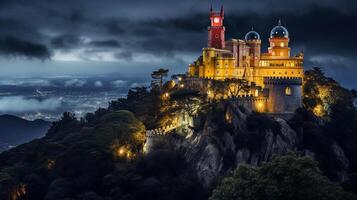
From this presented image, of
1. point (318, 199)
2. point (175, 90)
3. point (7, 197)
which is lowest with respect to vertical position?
point (7, 197)

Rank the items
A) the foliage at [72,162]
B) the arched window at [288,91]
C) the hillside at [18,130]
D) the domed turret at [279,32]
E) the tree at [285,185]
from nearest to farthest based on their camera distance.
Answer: the tree at [285,185] → the foliage at [72,162] → the arched window at [288,91] → the domed turret at [279,32] → the hillside at [18,130]

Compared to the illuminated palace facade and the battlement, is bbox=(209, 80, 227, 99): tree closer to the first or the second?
the illuminated palace facade

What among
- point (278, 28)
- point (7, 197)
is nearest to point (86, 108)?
point (278, 28)

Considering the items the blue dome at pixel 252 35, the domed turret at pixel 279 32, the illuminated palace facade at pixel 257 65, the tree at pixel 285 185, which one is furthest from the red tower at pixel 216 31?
the tree at pixel 285 185

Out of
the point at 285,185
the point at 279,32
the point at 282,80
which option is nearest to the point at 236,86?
the point at 282,80

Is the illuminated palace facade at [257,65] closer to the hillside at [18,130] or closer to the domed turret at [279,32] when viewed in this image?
the domed turret at [279,32]

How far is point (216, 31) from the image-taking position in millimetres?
105375

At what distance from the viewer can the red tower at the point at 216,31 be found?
4122 inches

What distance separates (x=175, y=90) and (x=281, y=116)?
16637 mm

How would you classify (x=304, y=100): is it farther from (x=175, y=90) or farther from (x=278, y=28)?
(x=175, y=90)

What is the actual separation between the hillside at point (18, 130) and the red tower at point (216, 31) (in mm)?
81040

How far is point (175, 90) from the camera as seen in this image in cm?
9931

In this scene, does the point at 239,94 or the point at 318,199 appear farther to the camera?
the point at 239,94

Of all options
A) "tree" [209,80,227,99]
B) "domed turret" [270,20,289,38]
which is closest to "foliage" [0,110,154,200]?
"tree" [209,80,227,99]
